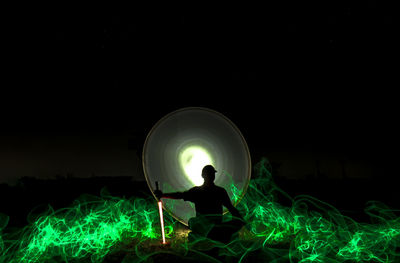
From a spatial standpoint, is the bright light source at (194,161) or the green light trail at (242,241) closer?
the green light trail at (242,241)

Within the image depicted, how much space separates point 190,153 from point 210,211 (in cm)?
171

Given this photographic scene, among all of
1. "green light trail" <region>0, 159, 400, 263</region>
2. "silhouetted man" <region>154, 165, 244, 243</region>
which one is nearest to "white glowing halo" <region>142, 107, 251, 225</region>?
"green light trail" <region>0, 159, 400, 263</region>

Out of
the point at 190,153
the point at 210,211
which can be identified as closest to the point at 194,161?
the point at 190,153

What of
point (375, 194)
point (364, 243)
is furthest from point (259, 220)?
point (375, 194)

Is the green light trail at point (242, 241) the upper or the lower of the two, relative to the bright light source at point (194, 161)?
lower

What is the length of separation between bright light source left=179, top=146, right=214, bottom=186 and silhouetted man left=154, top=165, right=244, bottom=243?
4.63ft

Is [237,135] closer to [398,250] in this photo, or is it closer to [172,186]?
[172,186]

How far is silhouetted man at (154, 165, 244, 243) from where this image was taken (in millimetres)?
3908

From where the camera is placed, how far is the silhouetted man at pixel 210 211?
12.8 ft

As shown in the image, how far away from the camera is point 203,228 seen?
402 centimetres

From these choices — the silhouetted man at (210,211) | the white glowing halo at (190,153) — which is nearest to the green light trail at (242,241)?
the silhouetted man at (210,211)

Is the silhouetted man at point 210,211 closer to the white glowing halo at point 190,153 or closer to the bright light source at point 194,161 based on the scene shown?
the white glowing halo at point 190,153

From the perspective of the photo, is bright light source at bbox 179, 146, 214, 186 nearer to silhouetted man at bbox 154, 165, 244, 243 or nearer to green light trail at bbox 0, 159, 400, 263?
green light trail at bbox 0, 159, 400, 263

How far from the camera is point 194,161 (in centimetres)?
564
